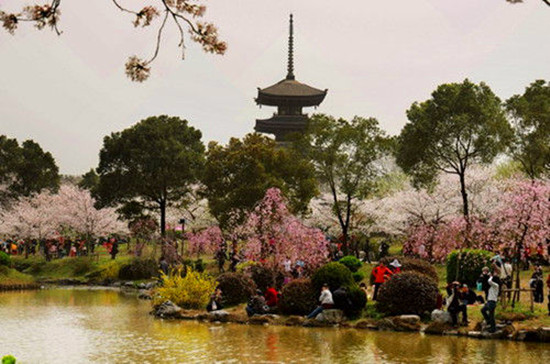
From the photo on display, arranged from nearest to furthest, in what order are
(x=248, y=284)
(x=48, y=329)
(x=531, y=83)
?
(x=48, y=329) → (x=248, y=284) → (x=531, y=83)

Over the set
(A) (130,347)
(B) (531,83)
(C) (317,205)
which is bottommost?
(A) (130,347)

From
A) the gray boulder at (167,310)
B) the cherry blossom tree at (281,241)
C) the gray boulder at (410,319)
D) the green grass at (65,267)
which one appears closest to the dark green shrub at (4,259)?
the green grass at (65,267)

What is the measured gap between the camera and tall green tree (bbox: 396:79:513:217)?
1628 inches

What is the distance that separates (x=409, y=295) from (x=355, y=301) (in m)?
2.23

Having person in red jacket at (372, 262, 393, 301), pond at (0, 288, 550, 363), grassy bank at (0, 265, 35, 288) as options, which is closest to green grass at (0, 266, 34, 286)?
grassy bank at (0, 265, 35, 288)

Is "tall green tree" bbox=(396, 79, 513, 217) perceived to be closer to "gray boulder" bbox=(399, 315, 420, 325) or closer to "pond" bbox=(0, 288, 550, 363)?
"gray boulder" bbox=(399, 315, 420, 325)

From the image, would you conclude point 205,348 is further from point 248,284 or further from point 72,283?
point 72,283

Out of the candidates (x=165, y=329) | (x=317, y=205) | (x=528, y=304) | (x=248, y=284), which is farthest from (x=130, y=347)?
(x=317, y=205)

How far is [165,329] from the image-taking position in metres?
25.0

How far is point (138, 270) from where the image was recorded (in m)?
49.5

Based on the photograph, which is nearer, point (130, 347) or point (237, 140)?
point (130, 347)

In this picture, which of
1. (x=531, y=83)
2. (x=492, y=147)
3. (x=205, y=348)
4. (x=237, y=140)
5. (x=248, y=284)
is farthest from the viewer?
(x=237, y=140)

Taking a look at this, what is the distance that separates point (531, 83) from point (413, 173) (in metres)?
9.36

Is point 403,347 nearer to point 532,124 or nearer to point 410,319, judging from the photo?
point 410,319
